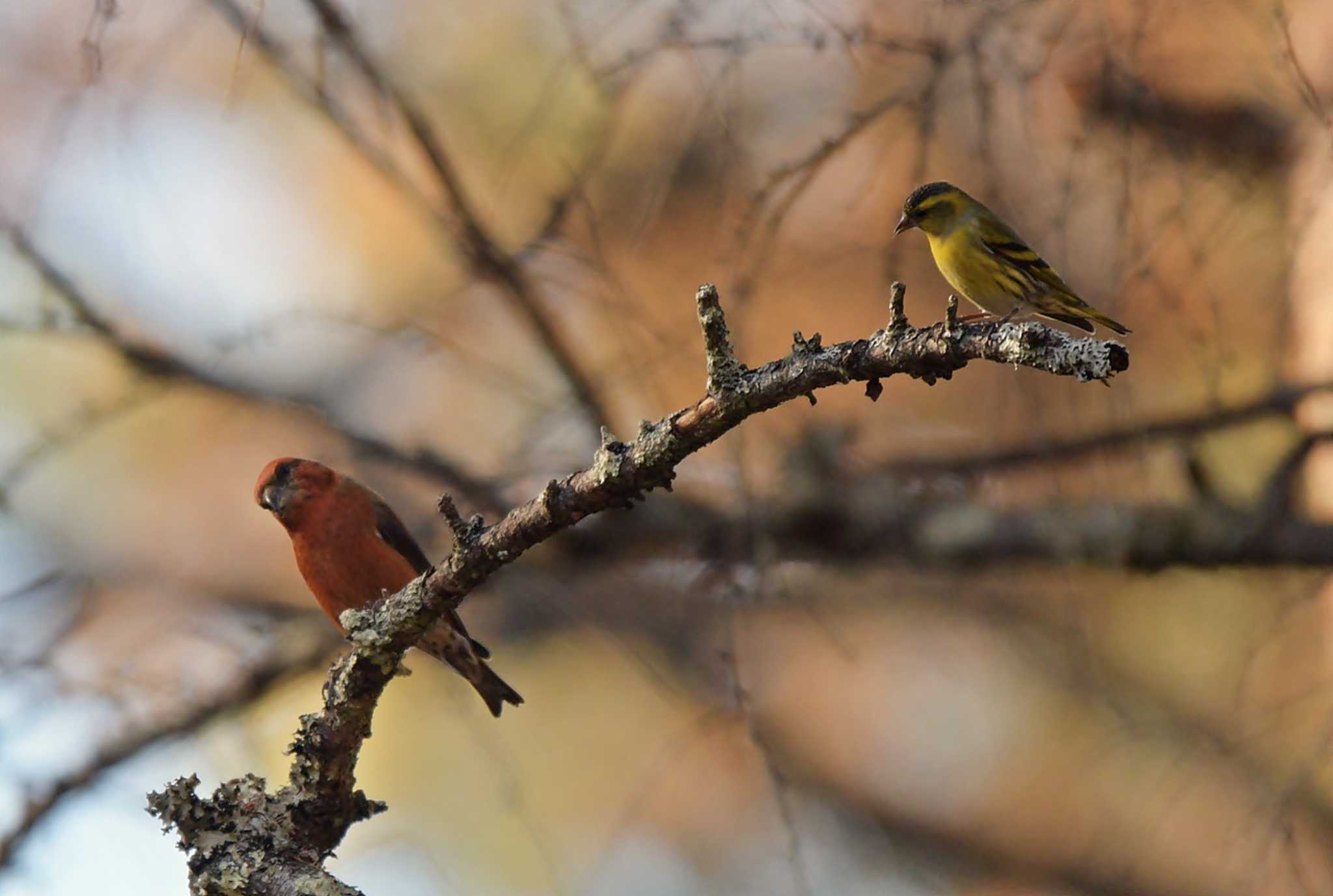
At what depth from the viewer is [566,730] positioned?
194 inches

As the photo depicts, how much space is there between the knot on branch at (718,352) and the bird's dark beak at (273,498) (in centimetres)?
233

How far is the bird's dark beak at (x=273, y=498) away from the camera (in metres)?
3.95

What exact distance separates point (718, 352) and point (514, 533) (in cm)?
53

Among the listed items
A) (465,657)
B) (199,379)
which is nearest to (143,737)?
(199,379)

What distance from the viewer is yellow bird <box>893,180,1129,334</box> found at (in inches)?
115

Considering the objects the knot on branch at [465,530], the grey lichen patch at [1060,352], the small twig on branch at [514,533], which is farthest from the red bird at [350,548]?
the grey lichen patch at [1060,352]

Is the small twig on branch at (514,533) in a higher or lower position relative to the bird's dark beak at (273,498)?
lower

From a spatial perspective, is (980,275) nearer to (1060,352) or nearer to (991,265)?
(991,265)

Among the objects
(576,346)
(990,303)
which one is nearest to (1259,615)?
(990,303)

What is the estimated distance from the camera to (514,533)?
2.24 meters

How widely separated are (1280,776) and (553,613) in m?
2.47

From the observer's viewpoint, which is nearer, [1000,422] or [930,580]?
[1000,422]

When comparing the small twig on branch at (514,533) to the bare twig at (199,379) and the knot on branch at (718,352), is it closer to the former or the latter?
the knot on branch at (718,352)

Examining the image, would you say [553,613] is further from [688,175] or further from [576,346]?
[688,175]
